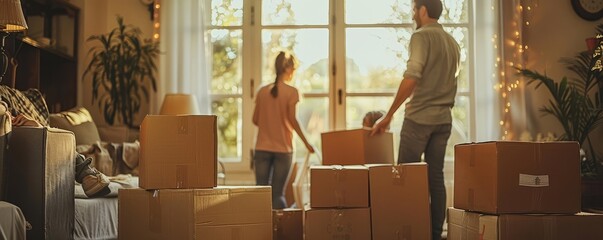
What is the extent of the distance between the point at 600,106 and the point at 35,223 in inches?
150

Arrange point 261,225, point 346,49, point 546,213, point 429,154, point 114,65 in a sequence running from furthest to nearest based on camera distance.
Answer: point 346,49
point 114,65
point 429,154
point 261,225
point 546,213

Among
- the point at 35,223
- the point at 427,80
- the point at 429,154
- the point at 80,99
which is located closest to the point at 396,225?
the point at 429,154

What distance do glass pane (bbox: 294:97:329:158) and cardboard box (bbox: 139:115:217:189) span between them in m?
2.40

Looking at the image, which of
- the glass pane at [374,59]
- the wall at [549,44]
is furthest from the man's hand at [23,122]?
the wall at [549,44]

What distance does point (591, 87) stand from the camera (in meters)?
5.13

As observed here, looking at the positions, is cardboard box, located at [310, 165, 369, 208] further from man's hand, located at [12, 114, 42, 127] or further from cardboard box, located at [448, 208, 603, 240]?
man's hand, located at [12, 114, 42, 127]

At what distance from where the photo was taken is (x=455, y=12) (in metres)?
5.39

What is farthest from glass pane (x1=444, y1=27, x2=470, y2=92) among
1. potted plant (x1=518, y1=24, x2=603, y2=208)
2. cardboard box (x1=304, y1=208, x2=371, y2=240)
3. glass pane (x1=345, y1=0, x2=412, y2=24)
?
cardboard box (x1=304, y1=208, x2=371, y2=240)

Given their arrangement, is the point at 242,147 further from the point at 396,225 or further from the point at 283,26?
the point at 396,225

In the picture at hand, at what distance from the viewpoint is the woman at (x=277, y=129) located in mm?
4539

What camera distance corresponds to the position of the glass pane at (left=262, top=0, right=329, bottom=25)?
5.39 metres

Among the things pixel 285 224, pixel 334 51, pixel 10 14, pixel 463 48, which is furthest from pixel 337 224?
pixel 463 48

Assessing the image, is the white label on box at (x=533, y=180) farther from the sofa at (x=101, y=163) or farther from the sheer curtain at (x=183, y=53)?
the sheer curtain at (x=183, y=53)

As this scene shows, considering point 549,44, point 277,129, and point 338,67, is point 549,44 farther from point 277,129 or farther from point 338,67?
point 277,129
